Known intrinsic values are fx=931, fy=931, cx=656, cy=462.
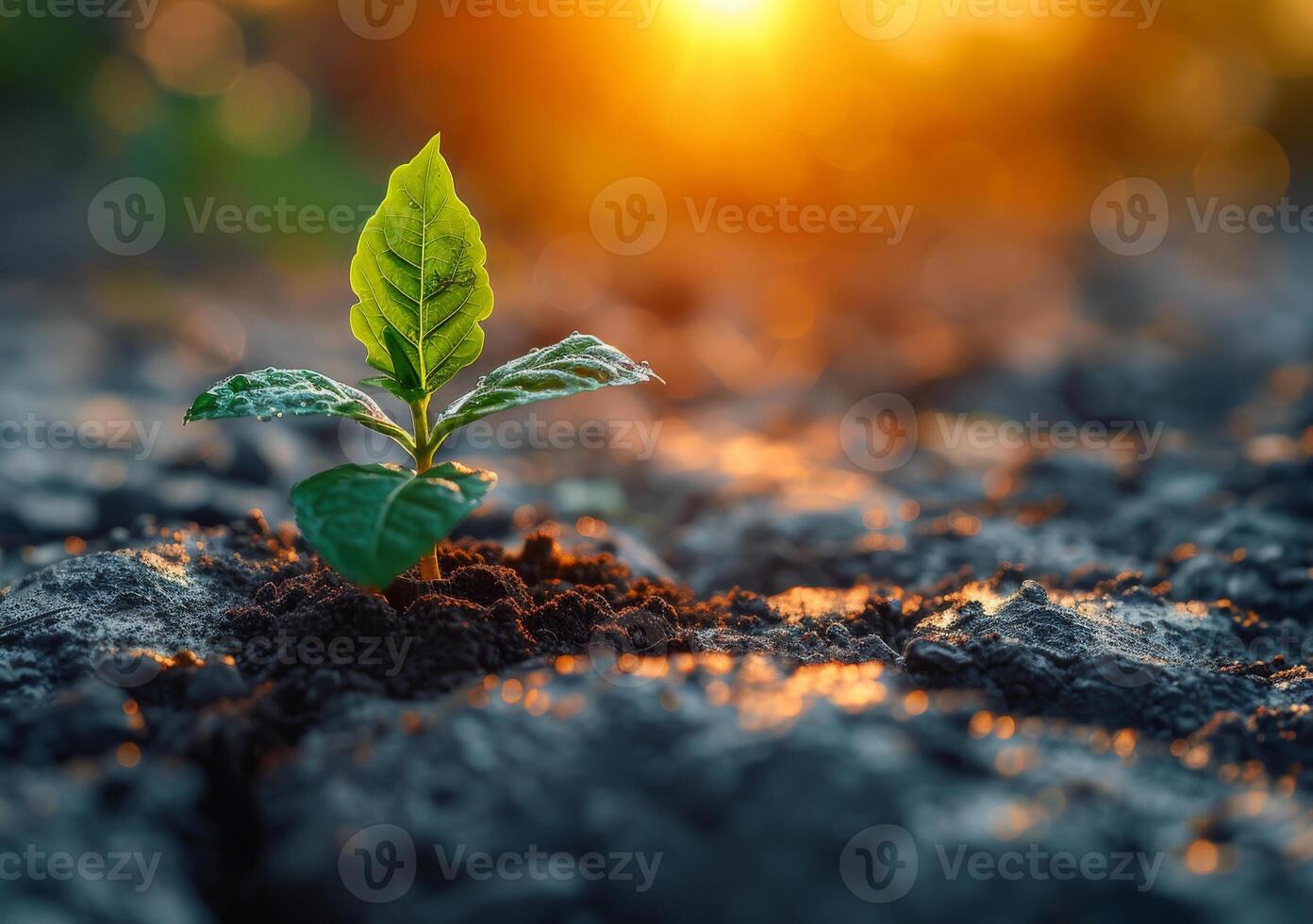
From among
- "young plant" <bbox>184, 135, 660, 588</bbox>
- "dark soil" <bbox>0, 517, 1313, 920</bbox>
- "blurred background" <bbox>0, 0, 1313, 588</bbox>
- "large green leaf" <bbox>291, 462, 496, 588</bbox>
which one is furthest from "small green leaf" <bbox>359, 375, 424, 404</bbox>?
"blurred background" <bbox>0, 0, 1313, 588</bbox>

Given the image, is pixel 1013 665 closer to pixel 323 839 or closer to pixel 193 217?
pixel 323 839

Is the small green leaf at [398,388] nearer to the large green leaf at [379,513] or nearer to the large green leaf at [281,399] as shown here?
the large green leaf at [281,399]

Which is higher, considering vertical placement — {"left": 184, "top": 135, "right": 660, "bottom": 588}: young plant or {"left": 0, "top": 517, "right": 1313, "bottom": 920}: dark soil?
{"left": 184, "top": 135, "right": 660, "bottom": 588}: young plant

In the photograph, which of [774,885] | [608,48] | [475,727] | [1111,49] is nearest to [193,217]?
[608,48]

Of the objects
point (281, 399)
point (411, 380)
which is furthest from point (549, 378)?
point (281, 399)

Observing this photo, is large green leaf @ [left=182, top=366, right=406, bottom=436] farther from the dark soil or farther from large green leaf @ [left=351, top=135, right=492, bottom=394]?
the dark soil

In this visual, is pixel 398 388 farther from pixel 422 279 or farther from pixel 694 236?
pixel 694 236
